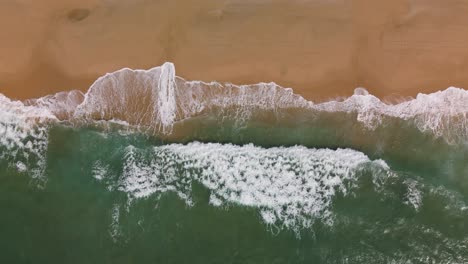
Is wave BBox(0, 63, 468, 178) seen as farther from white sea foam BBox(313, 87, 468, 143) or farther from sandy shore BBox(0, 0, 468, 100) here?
sandy shore BBox(0, 0, 468, 100)

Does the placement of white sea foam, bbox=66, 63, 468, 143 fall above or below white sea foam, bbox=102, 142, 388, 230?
above

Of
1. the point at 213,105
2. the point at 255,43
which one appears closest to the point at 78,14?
the point at 213,105

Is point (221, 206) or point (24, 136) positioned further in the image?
point (24, 136)

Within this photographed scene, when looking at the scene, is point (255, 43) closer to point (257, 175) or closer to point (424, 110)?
point (257, 175)

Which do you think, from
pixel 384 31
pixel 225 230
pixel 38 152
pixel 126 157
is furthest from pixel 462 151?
pixel 38 152

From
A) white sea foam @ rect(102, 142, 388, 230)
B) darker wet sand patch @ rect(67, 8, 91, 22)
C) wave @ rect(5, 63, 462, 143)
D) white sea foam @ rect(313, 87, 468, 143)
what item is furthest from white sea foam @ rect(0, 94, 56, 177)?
white sea foam @ rect(313, 87, 468, 143)

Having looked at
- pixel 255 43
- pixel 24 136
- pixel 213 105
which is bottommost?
pixel 24 136

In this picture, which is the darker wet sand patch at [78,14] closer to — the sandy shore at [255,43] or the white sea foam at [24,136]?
the sandy shore at [255,43]
